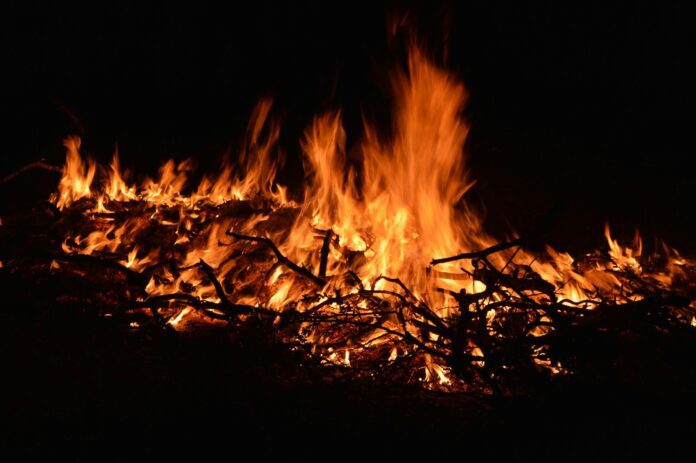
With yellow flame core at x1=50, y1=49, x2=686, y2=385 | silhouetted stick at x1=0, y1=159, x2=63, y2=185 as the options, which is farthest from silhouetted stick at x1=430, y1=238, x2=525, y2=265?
silhouetted stick at x1=0, y1=159, x2=63, y2=185

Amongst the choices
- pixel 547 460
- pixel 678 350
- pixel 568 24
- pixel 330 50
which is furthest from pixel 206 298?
pixel 568 24

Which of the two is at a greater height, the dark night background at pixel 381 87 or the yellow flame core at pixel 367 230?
the dark night background at pixel 381 87

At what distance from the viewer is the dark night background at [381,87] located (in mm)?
5332

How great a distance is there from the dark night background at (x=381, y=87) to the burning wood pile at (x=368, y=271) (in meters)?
0.91

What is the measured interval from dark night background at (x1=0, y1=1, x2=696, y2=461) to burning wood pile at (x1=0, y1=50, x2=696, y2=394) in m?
0.91

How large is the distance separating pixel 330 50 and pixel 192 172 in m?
1.81

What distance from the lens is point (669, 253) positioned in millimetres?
4785

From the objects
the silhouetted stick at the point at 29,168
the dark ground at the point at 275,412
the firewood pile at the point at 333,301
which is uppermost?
the silhouetted stick at the point at 29,168

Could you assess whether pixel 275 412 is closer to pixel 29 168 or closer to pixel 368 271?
pixel 368 271

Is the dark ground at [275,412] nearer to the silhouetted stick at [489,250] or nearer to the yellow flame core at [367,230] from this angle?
the yellow flame core at [367,230]

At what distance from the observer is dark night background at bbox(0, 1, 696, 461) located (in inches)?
210

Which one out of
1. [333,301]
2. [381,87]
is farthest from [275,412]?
[381,87]

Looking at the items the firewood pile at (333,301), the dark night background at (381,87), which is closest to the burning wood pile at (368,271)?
the firewood pile at (333,301)

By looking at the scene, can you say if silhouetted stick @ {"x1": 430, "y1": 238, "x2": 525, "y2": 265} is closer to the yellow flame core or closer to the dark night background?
the yellow flame core
